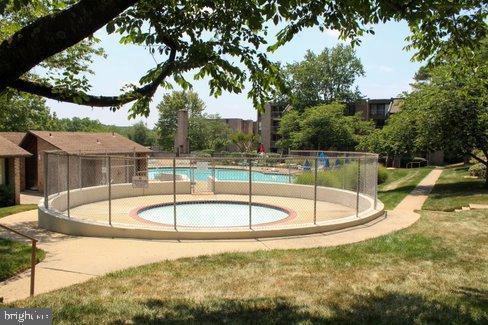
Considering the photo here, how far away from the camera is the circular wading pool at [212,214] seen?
635 inches

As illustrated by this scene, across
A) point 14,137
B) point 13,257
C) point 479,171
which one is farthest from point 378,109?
point 13,257

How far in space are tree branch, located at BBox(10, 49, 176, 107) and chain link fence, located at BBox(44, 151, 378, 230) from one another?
7250mm

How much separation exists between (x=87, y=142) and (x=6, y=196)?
9620mm

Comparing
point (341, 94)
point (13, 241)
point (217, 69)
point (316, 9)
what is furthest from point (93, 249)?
point (341, 94)

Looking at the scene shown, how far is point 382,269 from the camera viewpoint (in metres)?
8.70

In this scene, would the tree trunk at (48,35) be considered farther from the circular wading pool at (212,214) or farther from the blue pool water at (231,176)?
the blue pool water at (231,176)

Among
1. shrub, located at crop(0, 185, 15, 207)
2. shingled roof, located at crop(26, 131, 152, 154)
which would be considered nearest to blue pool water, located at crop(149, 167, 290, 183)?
shrub, located at crop(0, 185, 15, 207)

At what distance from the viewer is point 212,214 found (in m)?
18.6

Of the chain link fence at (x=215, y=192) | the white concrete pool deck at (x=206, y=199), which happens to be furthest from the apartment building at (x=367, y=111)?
the white concrete pool deck at (x=206, y=199)

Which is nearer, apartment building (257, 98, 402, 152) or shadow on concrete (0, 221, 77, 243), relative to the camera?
shadow on concrete (0, 221, 77, 243)

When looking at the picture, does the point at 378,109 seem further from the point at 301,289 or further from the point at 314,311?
the point at 314,311

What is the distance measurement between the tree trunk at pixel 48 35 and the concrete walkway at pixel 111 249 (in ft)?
16.0

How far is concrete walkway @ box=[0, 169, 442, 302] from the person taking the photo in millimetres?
8336

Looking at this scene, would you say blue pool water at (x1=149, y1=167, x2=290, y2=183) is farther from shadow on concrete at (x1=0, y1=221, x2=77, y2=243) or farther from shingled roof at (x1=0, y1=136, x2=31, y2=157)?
shadow on concrete at (x1=0, y1=221, x2=77, y2=243)
